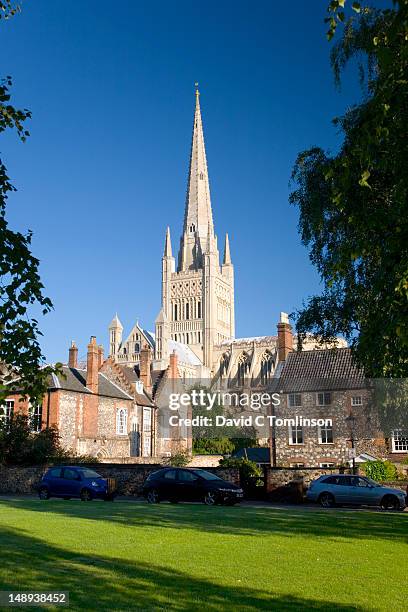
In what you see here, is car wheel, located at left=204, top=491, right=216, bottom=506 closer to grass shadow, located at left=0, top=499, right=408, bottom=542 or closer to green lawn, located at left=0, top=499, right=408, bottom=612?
grass shadow, located at left=0, top=499, right=408, bottom=542

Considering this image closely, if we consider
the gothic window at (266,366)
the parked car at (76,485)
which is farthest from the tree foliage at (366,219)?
the gothic window at (266,366)

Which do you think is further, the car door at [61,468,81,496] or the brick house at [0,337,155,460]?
the brick house at [0,337,155,460]

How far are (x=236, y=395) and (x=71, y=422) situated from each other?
81673 mm

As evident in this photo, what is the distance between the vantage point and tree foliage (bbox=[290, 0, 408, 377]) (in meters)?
9.60

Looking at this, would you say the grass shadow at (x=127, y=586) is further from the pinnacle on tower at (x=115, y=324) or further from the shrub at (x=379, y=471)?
the pinnacle on tower at (x=115, y=324)

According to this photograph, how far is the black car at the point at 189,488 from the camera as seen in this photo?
25312 millimetres

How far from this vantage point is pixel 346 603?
8.36m

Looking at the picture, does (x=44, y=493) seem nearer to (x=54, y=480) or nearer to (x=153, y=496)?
(x=54, y=480)

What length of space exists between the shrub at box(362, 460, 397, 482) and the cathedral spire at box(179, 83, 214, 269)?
405 feet

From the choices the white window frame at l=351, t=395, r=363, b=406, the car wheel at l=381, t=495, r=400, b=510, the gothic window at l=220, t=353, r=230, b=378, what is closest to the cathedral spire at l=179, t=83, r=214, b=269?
the gothic window at l=220, t=353, r=230, b=378

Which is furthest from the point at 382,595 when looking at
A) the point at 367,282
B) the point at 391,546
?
the point at 367,282

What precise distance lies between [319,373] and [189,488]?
22.8m

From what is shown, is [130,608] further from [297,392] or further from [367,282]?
[297,392]

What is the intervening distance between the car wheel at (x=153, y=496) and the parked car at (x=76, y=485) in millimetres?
2100
